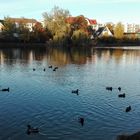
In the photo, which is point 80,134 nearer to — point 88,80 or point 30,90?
point 30,90

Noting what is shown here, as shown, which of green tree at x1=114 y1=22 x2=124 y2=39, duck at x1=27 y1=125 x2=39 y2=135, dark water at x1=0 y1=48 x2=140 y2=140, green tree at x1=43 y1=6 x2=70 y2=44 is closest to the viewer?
duck at x1=27 y1=125 x2=39 y2=135

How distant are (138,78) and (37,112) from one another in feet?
71.7

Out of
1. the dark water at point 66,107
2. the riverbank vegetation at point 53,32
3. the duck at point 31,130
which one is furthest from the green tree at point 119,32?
the duck at point 31,130

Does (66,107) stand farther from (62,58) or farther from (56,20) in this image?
(56,20)

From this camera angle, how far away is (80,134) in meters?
20.6

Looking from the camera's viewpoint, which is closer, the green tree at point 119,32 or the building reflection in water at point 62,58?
the building reflection in water at point 62,58

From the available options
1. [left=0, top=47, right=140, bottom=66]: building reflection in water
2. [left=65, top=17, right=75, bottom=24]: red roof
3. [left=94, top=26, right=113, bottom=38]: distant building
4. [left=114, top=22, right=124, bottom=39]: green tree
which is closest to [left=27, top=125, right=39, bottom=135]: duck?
[left=0, top=47, right=140, bottom=66]: building reflection in water

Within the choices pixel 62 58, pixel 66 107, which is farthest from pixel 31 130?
pixel 62 58

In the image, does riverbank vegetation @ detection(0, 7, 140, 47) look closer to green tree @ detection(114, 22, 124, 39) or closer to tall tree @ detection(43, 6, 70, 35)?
tall tree @ detection(43, 6, 70, 35)

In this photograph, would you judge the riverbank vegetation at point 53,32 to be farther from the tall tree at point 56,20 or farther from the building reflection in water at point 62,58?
the building reflection in water at point 62,58

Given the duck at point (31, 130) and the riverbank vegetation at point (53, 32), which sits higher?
the riverbank vegetation at point (53, 32)

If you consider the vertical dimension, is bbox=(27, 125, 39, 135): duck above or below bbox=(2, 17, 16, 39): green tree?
below

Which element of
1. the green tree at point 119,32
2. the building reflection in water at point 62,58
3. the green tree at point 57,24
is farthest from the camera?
the green tree at point 119,32

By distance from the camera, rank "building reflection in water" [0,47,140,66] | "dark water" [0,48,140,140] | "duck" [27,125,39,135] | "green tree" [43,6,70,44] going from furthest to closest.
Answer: "green tree" [43,6,70,44] < "building reflection in water" [0,47,140,66] < "dark water" [0,48,140,140] < "duck" [27,125,39,135]
